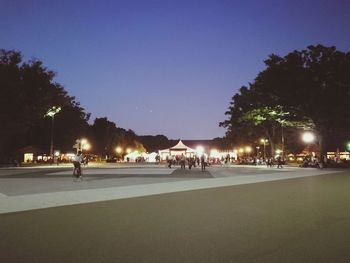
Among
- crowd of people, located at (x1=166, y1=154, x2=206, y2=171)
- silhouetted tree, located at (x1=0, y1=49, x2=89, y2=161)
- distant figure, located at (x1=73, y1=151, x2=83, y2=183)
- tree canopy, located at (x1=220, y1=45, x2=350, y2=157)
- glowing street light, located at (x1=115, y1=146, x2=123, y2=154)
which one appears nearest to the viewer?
distant figure, located at (x1=73, y1=151, x2=83, y2=183)

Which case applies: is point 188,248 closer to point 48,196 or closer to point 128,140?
point 48,196

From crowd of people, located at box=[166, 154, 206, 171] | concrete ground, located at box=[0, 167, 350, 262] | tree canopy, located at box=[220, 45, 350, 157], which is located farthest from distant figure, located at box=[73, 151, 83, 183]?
tree canopy, located at box=[220, 45, 350, 157]

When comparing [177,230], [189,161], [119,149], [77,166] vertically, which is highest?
[119,149]

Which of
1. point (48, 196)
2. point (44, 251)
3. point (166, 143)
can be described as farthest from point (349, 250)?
point (166, 143)

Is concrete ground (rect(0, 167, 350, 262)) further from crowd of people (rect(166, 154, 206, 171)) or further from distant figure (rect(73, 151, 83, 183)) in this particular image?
crowd of people (rect(166, 154, 206, 171))

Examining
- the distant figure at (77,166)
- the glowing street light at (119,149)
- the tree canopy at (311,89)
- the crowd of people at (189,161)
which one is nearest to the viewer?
the distant figure at (77,166)

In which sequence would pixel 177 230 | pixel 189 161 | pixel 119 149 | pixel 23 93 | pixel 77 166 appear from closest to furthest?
1. pixel 177 230
2. pixel 77 166
3. pixel 189 161
4. pixel 23 93
5. pixel 119 149

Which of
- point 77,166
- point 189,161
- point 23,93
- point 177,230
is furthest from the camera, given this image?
point 23,93

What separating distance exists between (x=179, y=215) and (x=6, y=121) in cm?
4845

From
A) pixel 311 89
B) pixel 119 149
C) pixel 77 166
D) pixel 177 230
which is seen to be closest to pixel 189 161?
pixel 311 89

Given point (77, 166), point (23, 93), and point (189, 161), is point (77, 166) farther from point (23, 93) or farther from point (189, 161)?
point (23, 93)

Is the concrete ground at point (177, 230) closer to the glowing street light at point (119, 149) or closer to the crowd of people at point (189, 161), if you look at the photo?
the crowd of people at point (189, 161)

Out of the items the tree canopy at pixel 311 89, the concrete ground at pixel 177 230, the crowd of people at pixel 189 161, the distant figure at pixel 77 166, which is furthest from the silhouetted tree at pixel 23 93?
the concrete ground at pixel 177 230

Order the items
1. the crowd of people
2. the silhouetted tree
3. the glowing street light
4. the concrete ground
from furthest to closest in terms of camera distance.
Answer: the glowing street light, the silhouetted tree, the crowd of people, the concrete ground
